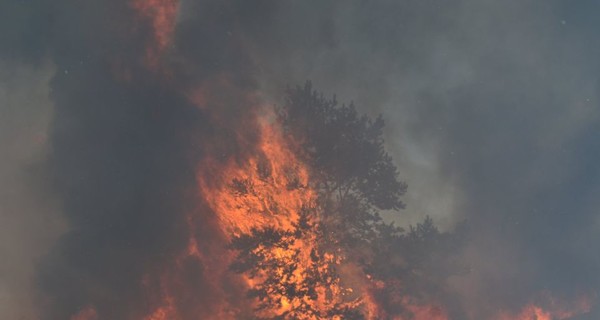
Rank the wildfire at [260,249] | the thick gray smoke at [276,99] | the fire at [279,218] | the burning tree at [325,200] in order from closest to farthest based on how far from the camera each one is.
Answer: the fire at [279,218]
the wildfire at [260,249]
the burning tree at [325,200]
the thick gray smoke at [276,99]

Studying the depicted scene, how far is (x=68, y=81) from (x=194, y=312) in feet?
63.6

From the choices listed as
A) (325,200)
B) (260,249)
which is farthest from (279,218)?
(325,200)

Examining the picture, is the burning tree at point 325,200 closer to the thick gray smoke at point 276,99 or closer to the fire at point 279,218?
the fire at point 279,218

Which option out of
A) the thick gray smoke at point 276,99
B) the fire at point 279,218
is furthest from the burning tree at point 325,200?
the thick gray smoke at point 276,99

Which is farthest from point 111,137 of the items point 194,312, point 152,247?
point 194,312

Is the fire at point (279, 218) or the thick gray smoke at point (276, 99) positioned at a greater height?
the thick gray smoke at point (276, 99)

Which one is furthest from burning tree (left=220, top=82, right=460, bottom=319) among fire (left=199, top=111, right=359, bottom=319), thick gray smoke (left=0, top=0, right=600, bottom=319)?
thick gray smoke (left=0, top=0, right=600, bottom=319)

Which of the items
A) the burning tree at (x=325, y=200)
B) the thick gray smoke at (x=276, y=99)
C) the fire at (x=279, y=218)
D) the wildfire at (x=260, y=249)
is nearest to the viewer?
the fire at (x=279, y=218)

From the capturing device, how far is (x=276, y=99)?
22.8 meters

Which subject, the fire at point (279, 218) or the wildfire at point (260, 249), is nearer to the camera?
the fire at point (279, 218)

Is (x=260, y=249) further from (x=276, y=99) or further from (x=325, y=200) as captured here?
(x=276, y=99)

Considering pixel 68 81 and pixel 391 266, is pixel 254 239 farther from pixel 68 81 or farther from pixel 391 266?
pixel 68 81

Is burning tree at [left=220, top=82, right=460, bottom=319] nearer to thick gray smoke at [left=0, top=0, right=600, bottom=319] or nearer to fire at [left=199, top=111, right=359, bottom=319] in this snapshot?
fire at [left=199, top=111, right=359, bottom=319]

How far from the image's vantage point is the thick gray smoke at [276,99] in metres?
24.0
